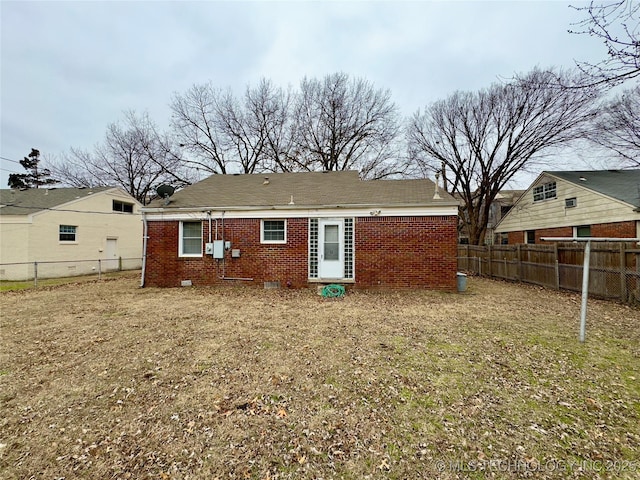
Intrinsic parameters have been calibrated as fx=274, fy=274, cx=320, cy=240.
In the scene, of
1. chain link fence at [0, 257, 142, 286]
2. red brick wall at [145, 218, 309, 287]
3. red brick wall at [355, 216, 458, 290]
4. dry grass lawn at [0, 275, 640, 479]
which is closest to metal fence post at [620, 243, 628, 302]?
dry grass lawn at [0, 275, 640, 479]

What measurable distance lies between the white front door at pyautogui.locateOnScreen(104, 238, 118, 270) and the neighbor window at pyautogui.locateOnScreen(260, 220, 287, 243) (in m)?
13.0

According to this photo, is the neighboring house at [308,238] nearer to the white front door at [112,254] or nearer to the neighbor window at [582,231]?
the white front door at [112,254]

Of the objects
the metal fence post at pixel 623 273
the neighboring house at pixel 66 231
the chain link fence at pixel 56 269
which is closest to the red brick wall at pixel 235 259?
the chain link fence at pixel 56 269

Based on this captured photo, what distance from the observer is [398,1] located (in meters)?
9.02

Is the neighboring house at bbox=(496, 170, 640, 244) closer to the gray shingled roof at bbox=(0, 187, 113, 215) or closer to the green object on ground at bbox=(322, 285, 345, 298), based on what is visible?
the green object on ground at bbox=(322, 285, 345, 298)

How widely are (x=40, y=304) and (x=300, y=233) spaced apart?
793cm

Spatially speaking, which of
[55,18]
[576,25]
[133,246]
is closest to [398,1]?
[576,25]

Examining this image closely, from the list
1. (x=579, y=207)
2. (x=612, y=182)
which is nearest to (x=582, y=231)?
(x=579, y=207)

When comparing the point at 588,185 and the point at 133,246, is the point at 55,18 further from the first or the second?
the point at 588,185

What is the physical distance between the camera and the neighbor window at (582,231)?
556 inches

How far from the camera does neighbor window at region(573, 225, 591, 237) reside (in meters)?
14.1

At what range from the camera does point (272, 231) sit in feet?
32.7

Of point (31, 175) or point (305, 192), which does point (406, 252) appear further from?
point (31, 175)

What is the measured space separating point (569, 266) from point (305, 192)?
30.9ft
